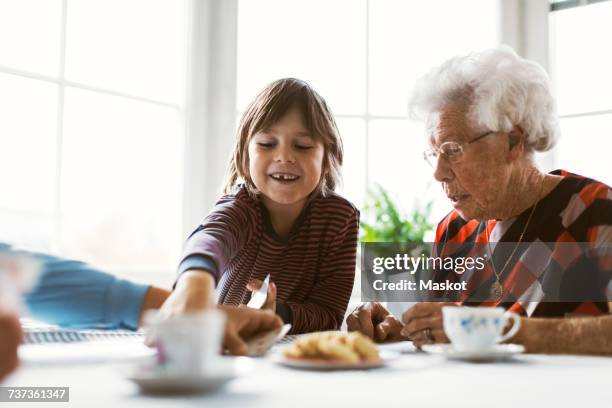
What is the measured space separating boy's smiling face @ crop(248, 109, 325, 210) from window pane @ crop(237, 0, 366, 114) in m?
1.27

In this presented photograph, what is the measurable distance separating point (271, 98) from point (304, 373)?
0.94m

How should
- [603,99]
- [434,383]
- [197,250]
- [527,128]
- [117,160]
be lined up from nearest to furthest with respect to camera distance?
1. [434,383]
2. [197,250]
3. [527,128]
4. [117,160]
5. [603,99]

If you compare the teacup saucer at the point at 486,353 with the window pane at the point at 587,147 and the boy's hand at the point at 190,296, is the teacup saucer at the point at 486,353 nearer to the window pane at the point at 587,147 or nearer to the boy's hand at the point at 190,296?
the boy's hand at the point at 190,296

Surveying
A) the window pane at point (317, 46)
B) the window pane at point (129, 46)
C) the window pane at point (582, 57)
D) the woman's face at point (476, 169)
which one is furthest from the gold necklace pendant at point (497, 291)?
the window pane at point (582, 57)

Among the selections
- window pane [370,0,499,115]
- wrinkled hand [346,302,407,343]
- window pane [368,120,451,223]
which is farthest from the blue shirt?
window pane [370,0,499,115]

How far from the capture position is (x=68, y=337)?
1.06m

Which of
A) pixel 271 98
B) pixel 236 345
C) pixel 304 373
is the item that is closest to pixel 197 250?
Answer: pixel 236 345

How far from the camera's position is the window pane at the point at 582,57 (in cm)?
291

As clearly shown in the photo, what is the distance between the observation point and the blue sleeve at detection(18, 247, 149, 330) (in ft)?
3.19

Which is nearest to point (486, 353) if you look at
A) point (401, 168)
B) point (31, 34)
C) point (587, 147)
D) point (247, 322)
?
point (247, 322)

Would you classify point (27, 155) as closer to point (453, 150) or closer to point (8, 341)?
point (453, 150)

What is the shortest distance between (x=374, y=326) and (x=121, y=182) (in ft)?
4.75

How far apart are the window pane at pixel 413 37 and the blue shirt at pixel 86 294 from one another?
6.77ft

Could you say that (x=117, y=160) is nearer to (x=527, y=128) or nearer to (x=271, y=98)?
(x=271, y=98)
